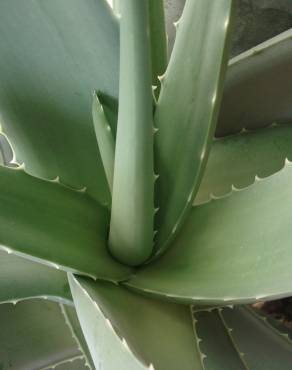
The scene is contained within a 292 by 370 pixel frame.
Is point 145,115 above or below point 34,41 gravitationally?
below

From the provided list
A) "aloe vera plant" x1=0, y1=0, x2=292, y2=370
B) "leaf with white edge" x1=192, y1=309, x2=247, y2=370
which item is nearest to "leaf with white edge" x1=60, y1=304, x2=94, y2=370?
"aloe vera plant" x1=0, y1=0, x2=292, y2=370

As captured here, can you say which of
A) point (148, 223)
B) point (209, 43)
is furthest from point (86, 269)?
point (209, 43)

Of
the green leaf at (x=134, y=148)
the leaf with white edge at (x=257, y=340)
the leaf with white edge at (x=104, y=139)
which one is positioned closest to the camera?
Result: the green leaf at (x=134, y=148)

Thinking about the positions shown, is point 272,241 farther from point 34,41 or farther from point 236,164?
point 34,41

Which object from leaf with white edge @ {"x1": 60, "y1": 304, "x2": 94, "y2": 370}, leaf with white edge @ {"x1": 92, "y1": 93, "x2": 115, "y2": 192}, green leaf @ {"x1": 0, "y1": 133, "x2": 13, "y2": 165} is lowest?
leaf with white edge @ {"x1": 60, "y1": 304, "x2": 94, "y2": 370}

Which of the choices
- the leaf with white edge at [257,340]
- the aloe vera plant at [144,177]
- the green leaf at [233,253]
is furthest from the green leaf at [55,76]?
the leaf with white edge at [257,340]

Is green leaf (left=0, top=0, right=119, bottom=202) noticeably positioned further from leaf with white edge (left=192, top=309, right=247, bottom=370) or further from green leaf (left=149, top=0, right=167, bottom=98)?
leaf with white edge (left=192, top=309, right=247, bottom=370)

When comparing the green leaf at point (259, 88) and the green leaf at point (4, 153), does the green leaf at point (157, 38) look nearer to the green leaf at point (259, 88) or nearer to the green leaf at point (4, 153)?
the green leaf at point (259, 88)
